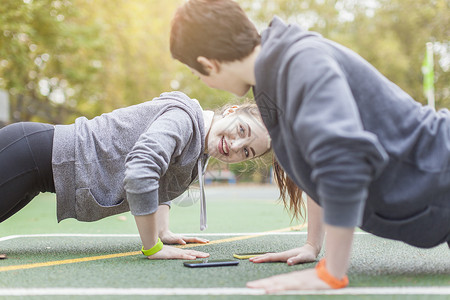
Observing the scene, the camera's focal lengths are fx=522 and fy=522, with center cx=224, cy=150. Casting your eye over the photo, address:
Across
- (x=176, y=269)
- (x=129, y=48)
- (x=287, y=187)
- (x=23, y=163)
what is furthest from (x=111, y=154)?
(x=129, y=48)

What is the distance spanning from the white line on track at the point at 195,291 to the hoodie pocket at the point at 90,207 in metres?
0.96

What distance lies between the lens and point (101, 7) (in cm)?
1734

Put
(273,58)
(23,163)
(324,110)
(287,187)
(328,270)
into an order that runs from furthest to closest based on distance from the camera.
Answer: (287,187), (23,163), (273,58), (328,270), (324,110)

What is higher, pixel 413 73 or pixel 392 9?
pixel 392 9

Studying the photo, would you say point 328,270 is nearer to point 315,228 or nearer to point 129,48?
point 315,228

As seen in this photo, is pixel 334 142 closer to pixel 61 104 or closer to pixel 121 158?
pixel 121 158

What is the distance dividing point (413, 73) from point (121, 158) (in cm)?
2534

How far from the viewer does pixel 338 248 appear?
1743 mm

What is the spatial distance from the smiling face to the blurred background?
0.31 meters

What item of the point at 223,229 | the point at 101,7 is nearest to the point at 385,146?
the point at 223,229

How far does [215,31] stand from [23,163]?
1.57 metres

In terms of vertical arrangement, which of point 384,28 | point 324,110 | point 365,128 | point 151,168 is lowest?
point 384,28

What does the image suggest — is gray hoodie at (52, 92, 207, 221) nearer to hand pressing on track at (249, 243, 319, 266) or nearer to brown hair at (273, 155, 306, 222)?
brown hair at (273, 155, 306, 222)

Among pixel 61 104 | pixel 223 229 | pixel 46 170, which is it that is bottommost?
pixel 61 104
